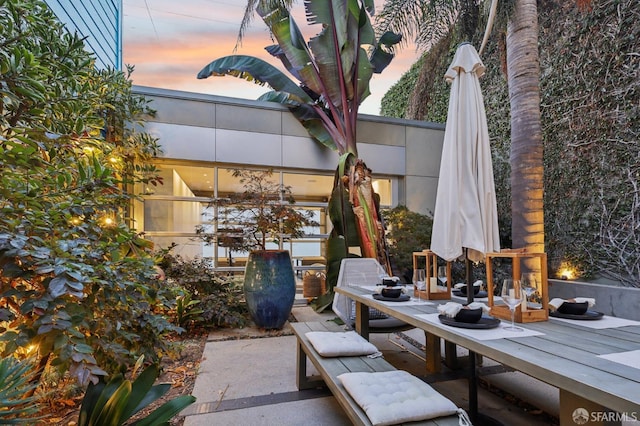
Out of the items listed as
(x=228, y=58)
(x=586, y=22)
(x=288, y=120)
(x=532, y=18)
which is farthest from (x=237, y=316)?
(x=586, y=22)

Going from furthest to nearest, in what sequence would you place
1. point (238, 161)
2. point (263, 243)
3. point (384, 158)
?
point (384, 158) < point (238, 161) < point (263, 243)

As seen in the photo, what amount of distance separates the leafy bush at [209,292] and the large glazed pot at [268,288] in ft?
1.34

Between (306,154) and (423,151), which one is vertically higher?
(423,151)

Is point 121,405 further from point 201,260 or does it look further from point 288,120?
point 288,120

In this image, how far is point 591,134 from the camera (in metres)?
5.18

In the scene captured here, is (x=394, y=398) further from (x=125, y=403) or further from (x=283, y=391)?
(x=283, y=391)

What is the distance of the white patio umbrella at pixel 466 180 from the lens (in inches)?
97.6

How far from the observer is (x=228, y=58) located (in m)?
6.95

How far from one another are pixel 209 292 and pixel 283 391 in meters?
2.87

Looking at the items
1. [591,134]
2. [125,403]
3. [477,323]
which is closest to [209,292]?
[125,403]

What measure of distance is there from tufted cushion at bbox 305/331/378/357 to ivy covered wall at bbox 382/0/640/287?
4.55 m

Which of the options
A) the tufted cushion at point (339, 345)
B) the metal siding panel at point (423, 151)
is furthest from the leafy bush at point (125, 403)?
the metal siding panel at point (423, 151)

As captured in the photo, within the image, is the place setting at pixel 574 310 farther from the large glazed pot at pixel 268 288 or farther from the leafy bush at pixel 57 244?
the large glazed pot at pixel 268 288

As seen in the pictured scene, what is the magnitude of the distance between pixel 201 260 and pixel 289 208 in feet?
6.51
